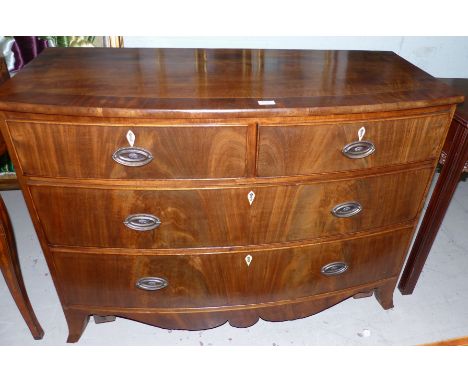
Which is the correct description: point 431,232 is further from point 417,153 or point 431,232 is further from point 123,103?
point 123,103

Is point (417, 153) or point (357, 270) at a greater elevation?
point (417, 153)

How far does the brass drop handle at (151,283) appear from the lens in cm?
137

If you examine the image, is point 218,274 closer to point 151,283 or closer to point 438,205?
point 151,283

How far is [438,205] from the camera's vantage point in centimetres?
161

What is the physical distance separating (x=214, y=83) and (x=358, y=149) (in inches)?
19.2

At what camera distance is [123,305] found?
146cm

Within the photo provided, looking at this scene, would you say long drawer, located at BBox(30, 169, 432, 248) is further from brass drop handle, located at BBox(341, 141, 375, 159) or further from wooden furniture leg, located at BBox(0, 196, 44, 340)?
wooden furniture leg, located at BBox(0, 196, 44, 340)

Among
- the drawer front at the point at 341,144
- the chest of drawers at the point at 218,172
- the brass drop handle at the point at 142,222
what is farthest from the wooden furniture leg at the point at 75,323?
the drawer front at the point at 341,144

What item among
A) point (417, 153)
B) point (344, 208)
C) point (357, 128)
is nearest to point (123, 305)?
point (344, 208)

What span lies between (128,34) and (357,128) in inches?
47.7

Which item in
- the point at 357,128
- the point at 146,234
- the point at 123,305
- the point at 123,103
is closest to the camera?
the point at 123,103

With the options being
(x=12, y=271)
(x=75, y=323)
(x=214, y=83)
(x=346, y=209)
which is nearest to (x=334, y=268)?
(x=346, y=209)

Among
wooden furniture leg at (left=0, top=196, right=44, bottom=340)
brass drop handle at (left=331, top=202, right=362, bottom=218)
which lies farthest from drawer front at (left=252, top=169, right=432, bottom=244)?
wooden furniture leg at (left=0, top=196, right=44, bottom=340)

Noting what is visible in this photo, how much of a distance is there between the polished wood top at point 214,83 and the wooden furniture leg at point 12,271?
511mm
